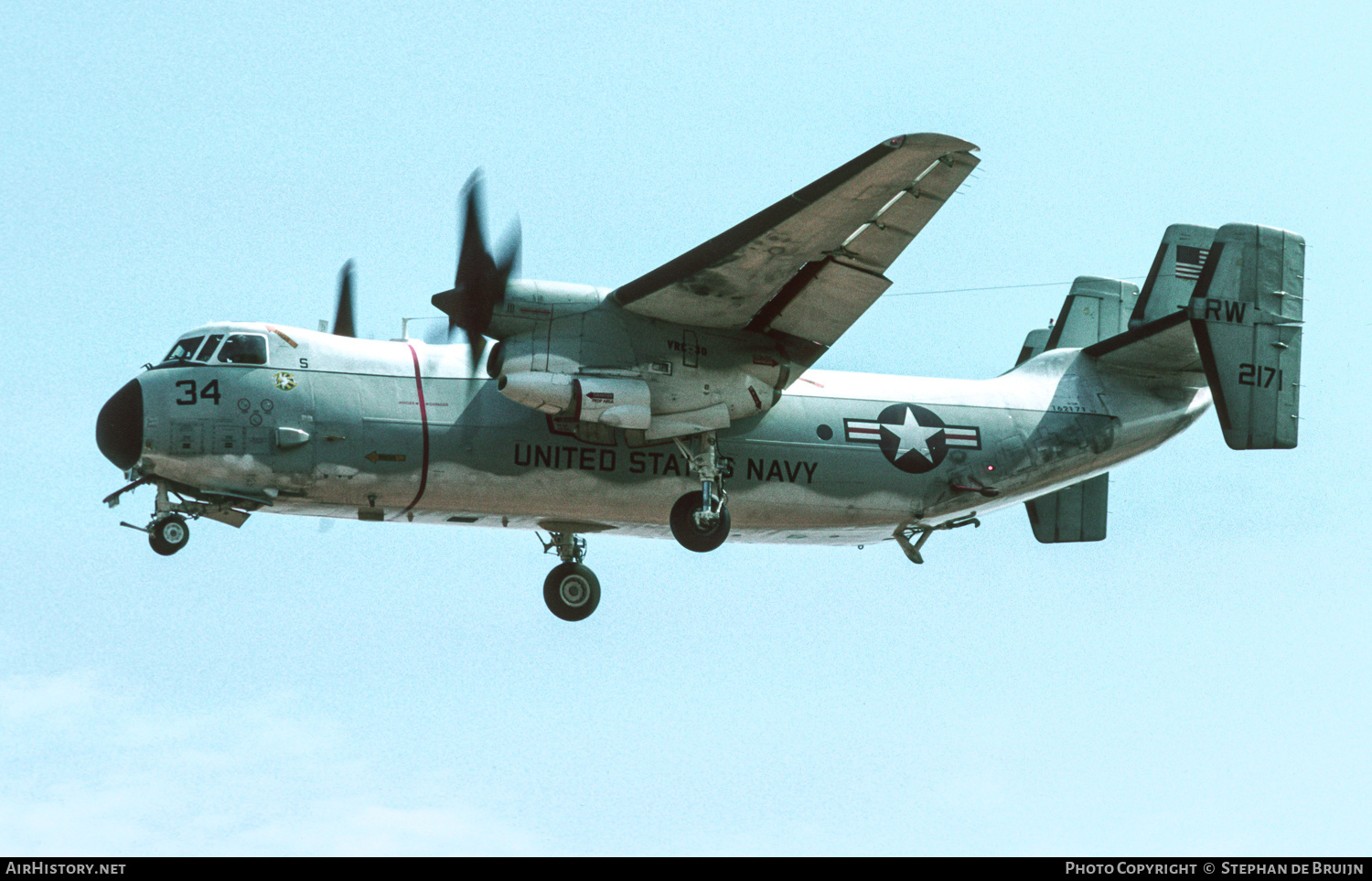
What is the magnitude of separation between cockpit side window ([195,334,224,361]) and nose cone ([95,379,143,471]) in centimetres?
88

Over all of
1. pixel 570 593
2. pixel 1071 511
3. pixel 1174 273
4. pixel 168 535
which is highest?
pixel 1174 273

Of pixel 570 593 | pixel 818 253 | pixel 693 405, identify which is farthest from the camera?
pixel 570 593

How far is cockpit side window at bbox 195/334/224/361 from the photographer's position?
21.9m

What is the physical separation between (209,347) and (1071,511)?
13187mm

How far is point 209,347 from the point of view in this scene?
22.0 meters

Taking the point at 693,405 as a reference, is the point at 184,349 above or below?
above

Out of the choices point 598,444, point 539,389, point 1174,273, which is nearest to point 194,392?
point 539,389

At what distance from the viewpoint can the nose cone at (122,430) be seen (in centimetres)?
2133

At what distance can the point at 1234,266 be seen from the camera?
25.2 metres

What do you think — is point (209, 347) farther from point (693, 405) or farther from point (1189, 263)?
point (1189, 263)

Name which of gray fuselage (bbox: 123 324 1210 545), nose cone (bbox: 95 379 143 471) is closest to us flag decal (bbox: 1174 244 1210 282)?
gray fuselage (bbox: 123 324 1210 545)

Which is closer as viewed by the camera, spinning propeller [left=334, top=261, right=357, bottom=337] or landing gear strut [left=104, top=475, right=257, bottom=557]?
landing gear strut [left=104, top=475, right=257, bottom=557]

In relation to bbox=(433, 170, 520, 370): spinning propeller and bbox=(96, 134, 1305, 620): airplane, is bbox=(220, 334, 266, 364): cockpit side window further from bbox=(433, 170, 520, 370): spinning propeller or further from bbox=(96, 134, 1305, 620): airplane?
bbox=(433, 170, 520, 370): spinning propeller

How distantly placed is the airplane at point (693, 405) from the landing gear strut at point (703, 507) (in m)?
0.03
